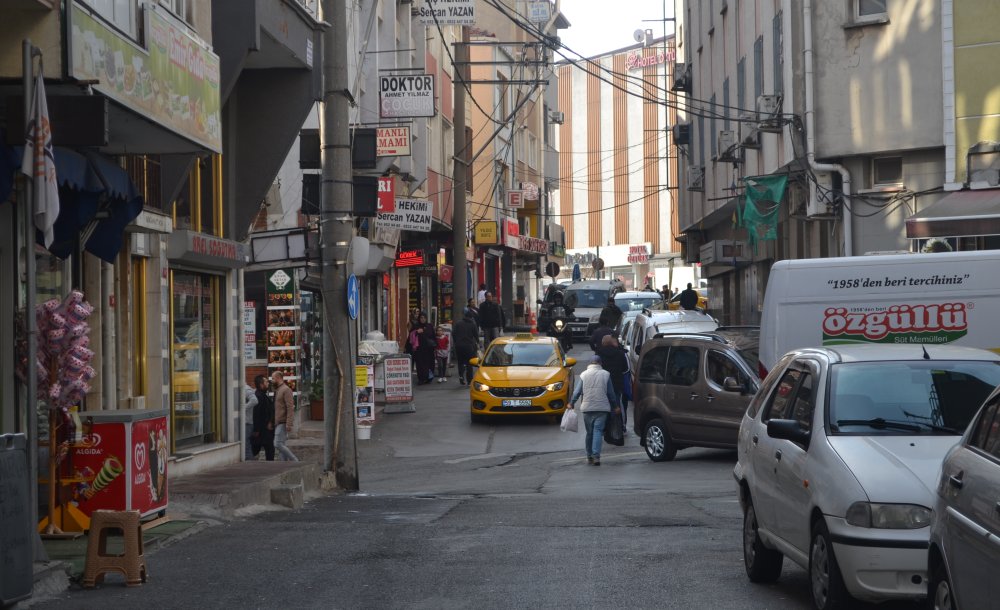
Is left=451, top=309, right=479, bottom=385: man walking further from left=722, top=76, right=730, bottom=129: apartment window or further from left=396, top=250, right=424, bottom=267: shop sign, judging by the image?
left=722, top=76, right=730, bottom=129: apartment window

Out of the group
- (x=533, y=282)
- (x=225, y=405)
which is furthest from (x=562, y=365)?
(x=533, y=282)

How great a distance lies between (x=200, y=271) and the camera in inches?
659

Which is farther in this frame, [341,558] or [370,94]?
[370,94]

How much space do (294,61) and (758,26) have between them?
48.6 ft

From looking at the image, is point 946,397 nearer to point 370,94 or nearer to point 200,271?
point 200,271

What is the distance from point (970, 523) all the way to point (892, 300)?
10.6 meters

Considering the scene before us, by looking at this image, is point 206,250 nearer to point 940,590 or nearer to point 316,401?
point 316,401

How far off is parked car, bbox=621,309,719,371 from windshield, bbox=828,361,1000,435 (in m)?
13.7

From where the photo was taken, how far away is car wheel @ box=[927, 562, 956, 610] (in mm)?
5934

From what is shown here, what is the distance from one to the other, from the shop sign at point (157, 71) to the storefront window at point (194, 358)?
3.64m

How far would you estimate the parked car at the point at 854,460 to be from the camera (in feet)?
22.7

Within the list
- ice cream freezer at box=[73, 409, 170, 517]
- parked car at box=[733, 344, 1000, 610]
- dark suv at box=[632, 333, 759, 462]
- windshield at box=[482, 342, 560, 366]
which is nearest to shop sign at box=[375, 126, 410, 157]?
windshield at box=[482, 342, 560, 366]

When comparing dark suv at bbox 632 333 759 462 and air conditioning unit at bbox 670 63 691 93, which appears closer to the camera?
dark suv at bbox 632 333 759 462

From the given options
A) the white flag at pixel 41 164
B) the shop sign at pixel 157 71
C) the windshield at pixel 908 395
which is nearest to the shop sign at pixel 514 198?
the shop sign at pixel 157 71
